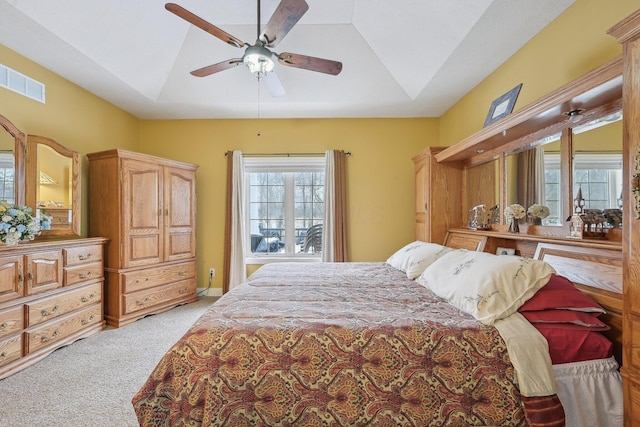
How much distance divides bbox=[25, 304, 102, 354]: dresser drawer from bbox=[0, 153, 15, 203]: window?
1.09m

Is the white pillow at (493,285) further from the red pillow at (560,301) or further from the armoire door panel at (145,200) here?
the armoire door panel at (145,200)

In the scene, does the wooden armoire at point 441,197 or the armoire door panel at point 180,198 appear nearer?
the wooden armoire at point 441,197

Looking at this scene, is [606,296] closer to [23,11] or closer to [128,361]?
[128,361]

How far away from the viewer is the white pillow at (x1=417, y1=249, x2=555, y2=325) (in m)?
1.40

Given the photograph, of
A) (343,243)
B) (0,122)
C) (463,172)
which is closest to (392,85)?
(463,172)

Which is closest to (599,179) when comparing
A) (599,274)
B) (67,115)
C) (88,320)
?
(599,274)

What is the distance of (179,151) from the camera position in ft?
14.2

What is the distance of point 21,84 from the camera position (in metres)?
2.67

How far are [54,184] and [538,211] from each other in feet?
13.8

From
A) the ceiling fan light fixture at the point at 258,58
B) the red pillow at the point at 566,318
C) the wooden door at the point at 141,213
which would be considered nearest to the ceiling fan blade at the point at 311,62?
the ceiling fan light fixture at the point at 258,58

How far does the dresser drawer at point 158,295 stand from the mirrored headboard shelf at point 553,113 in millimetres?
3531

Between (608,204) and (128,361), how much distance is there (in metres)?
3.44

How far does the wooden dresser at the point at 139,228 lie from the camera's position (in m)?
3.20

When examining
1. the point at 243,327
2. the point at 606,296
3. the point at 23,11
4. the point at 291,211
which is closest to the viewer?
the point at 243,327
